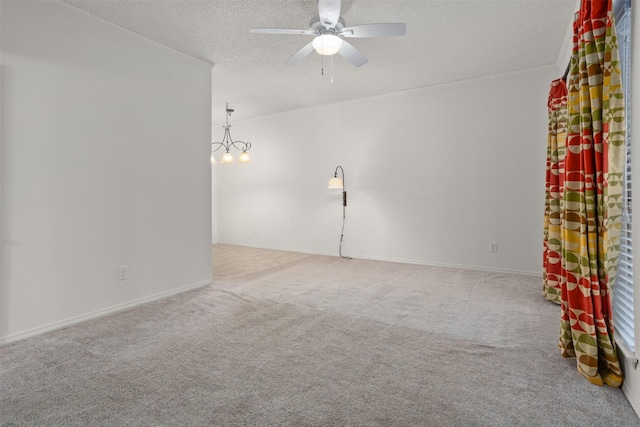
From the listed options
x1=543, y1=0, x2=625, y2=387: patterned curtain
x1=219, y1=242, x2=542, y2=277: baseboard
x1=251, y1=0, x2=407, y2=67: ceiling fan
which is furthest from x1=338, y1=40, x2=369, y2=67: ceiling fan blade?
x1=219, y1=242, x2=542, y2=277: baseboard

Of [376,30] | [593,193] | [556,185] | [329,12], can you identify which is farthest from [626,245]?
[329,12]

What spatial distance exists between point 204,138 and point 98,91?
3.72 feet

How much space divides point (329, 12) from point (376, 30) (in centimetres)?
39

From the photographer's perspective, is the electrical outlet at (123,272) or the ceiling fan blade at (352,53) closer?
the ceiling fan blade at (352,53)

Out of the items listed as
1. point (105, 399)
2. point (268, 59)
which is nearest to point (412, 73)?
point (268, 59)

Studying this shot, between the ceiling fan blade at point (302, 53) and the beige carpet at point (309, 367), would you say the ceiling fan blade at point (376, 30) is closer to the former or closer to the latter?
the ceiling fan blade at point (302, 53)

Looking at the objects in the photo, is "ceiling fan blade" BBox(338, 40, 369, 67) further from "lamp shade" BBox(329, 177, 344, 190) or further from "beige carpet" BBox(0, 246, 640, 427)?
"lamp shade" BBox(329, 177, 344, 190)

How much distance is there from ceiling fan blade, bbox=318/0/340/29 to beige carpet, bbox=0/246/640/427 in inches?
87.7

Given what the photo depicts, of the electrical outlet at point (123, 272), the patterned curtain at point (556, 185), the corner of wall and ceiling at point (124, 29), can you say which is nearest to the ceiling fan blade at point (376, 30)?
the patterned curtain at point (556, 185)

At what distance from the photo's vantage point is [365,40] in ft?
10.9

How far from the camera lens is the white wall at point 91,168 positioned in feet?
8.01

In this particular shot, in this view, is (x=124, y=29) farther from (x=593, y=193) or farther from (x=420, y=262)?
(x=420, y=262)

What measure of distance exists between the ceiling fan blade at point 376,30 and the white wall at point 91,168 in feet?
6.54

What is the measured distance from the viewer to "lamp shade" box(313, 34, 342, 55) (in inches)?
101
